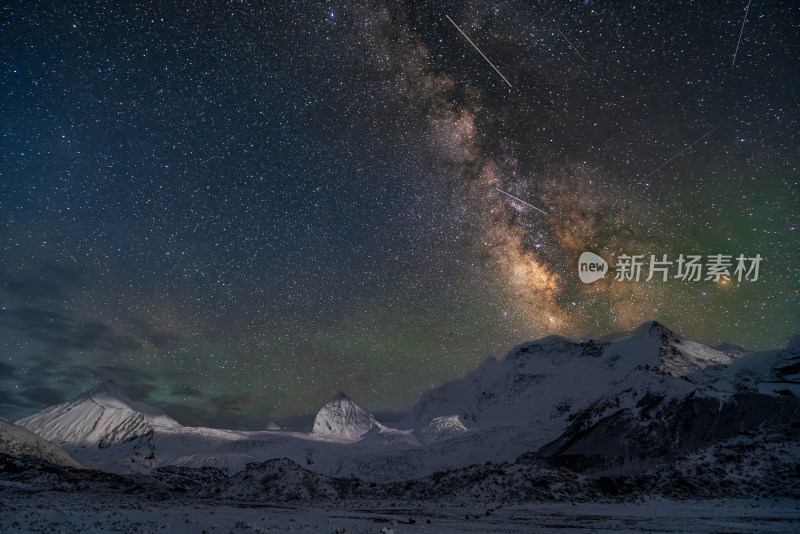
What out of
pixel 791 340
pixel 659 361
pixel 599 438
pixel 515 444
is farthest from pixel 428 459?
pixel 791 340

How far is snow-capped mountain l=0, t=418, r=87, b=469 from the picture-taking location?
85425mm

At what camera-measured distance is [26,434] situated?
9338 cm

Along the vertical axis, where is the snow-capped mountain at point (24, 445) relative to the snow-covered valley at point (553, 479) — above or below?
below

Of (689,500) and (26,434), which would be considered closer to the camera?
(689,500)

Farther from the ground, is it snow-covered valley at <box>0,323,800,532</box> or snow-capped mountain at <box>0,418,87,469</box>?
snow-covered valley at <box>0,323,800,532</box>

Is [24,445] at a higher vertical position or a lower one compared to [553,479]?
lower

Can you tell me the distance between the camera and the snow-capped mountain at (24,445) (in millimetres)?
85425

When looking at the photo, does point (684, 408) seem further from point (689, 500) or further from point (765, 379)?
point (689, 500)

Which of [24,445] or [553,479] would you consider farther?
[24,445]

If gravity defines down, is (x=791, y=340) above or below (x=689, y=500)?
above

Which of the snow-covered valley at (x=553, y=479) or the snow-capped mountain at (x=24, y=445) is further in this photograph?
the snow-capped mountain at (x=24, y=445)

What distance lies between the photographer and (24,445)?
88.6 meters

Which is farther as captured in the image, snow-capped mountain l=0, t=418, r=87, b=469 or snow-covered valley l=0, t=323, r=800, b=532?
snow-capped mountain l=0, t=418, r=87, b=469

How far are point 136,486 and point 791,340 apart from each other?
181 m
